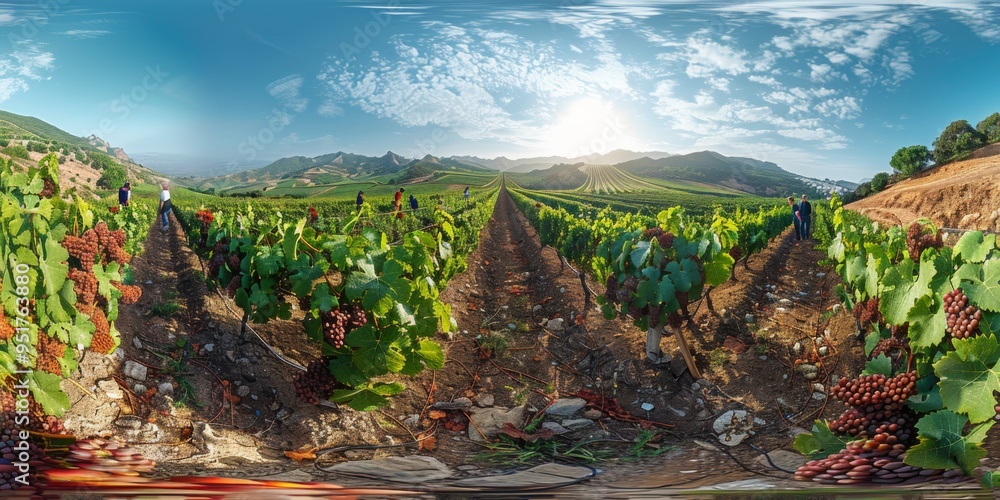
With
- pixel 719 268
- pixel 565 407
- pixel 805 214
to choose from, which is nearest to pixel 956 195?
pixel 805 214

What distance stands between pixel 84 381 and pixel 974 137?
6.48 metres

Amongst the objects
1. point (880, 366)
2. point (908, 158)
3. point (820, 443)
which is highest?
point (908, 158)

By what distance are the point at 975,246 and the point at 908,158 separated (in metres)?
3.33

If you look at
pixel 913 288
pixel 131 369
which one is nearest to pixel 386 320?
pixel 131 369

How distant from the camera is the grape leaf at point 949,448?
1.34 meters

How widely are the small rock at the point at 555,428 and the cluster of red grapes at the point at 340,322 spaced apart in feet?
3.21

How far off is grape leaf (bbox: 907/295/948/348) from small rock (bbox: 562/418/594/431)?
4.39ft

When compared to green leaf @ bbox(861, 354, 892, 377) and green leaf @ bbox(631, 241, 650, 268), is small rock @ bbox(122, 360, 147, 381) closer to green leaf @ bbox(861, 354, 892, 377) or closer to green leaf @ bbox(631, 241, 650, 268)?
green leaf @ bbox(631, 241, 650, 268)

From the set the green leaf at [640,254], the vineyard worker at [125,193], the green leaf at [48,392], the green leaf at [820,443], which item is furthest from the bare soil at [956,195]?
the vineyard worker at [125,193]

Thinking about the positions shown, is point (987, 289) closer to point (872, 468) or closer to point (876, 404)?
point (876, 404)

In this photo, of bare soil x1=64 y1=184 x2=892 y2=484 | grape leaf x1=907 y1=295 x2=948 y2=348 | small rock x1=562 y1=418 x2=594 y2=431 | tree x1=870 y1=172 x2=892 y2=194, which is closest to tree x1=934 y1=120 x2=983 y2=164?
tree x1=870 y1=172 x2=892 y2=194

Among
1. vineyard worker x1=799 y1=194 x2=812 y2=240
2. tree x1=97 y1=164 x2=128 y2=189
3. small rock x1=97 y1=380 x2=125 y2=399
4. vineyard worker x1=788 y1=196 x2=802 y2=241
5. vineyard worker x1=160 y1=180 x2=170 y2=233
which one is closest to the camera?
small rock x1=97 y1=380 x2=125 y2=399

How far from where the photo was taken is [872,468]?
144 cm

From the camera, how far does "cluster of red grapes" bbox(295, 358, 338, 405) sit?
2.36 metres
